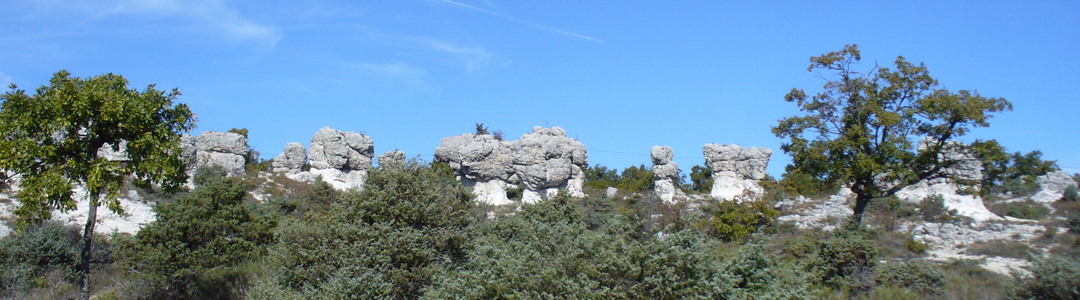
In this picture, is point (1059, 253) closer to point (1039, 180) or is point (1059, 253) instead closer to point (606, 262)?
point (606, 262)

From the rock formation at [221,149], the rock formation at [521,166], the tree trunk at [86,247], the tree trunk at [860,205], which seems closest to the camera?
the tree trunk at [86,247]

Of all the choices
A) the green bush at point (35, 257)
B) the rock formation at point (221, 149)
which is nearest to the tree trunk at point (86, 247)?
the green bush at point (35, 257)

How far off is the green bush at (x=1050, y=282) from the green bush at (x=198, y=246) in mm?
15590

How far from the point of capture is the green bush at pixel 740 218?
21.5m

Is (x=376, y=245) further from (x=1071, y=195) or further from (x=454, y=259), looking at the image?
(x=1071, y=195)

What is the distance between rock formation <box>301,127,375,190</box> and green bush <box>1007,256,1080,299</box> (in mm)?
36130

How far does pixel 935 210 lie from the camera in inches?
934

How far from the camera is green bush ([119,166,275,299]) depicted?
1490 cm

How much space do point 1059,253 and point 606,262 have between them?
515 inches

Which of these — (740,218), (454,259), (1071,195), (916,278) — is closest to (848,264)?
Result: (916,278)

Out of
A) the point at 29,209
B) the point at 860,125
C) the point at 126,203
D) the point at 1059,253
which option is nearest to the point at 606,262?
the point at 29,209

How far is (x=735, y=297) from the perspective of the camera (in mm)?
7602

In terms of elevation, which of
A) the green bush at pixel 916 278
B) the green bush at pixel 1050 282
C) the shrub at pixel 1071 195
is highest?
the shrub at pixel 1071 195

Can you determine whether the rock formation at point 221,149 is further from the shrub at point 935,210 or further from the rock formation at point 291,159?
the shrub at point 935,210
